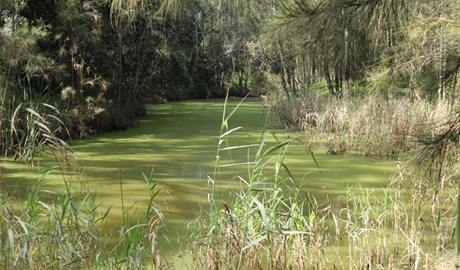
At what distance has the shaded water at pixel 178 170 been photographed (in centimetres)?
493

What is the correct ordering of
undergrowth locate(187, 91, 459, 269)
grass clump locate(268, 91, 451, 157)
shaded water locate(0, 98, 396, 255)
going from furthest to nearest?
grass clump locate(268, 91, 451, 157) → shaded water locate(0, 98, 396, 255) → undergrowth locate(187, 91, 459, 269)

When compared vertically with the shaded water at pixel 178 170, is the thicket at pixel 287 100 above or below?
above

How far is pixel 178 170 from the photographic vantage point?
6.48 meters

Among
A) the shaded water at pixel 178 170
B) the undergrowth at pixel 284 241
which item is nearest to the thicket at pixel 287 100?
the undergrowth at pixel 284 241

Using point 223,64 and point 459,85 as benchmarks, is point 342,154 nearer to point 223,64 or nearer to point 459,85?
point 459,85

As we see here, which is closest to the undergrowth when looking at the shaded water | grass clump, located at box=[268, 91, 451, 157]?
the shaded water

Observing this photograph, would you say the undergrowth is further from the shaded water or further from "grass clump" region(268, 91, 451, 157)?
"grass clump" region(268, 91, 451, 157)

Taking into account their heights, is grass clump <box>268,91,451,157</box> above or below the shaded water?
above

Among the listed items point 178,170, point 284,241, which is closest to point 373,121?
point 178,170

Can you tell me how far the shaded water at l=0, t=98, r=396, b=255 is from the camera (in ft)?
16.2

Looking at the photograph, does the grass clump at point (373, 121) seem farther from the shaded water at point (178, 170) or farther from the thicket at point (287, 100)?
the shaded water at point (178, 170)

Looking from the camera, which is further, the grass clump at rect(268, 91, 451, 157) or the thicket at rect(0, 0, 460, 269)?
the grass clump at rect(268, 91, 451, 157)

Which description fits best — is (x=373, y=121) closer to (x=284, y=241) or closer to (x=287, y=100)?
(x=287, y=100)

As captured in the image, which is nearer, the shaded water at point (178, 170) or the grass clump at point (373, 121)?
the shaded water at point (178, 170)
